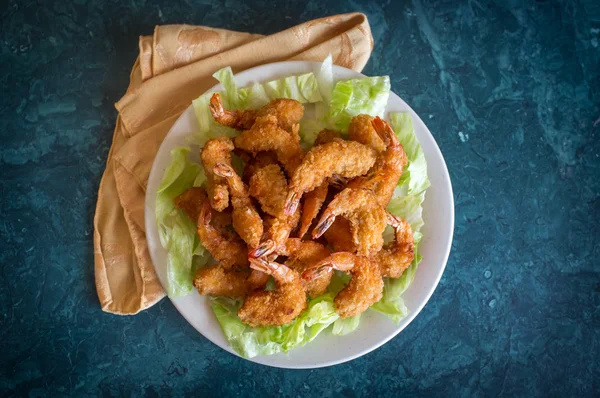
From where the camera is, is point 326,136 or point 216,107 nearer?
point 216,107

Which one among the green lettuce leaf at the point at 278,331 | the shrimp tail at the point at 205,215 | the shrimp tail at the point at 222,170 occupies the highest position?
the shrimp tail at the point at 222,170

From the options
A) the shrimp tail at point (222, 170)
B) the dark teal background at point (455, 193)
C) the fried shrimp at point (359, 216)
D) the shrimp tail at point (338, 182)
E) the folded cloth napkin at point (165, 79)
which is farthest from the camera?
the dark teal background at point (455, 193)

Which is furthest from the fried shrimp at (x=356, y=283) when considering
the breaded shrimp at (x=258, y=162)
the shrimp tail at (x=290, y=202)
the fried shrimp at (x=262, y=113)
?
the fried shrimp at (x=262, y=113)

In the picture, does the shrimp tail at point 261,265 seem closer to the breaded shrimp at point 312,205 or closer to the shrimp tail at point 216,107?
the breaded shrimp at point 312,205

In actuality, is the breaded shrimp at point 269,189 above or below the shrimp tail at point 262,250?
above

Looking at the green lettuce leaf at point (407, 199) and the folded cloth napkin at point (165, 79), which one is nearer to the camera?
the green lettuce leaf at point (407, 199)

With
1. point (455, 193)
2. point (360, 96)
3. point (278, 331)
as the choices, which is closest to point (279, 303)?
point (278, 331)

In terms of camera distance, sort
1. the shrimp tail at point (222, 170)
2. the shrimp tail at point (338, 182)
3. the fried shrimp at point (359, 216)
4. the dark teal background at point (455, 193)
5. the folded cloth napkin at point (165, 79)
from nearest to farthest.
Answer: the shrimp tail at point (222, 170) → the fried shrimp at point (359, 216) → the shrimp tail at point (338, 182) → the folded cloth napkin at point (165, 79) → the dark teal background at point (455, 193)

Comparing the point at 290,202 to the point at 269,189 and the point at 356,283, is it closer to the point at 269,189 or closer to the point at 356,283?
the point at 269,189
